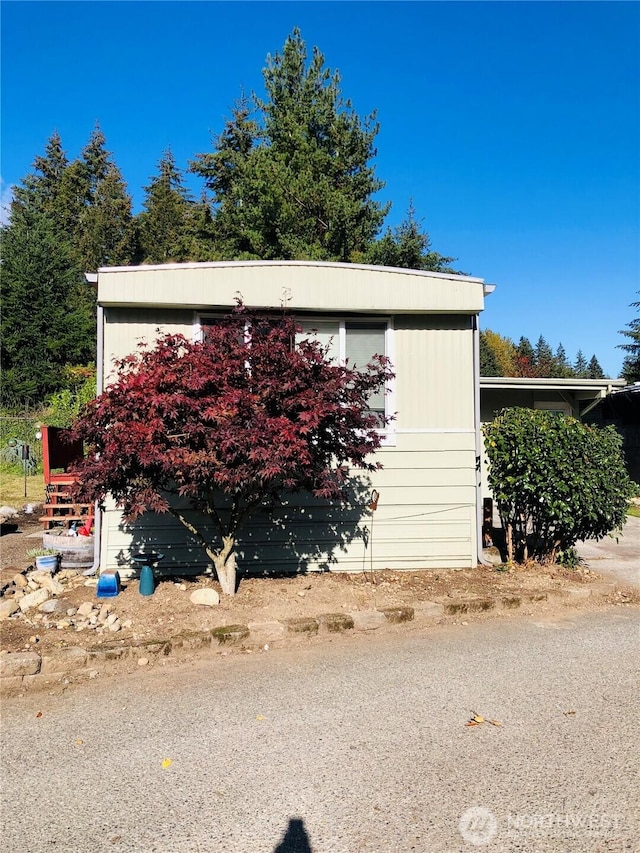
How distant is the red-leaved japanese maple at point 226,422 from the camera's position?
4312mm

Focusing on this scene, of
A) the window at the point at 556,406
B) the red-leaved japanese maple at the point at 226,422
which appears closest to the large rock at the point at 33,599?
the red-leaved japanese maple at the point at 226,422

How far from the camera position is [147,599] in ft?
16.6

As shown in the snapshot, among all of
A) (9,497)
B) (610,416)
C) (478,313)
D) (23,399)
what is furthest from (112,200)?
(478,313)

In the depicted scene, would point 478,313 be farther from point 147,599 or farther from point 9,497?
point 9,497

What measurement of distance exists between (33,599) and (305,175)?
55.0 feet

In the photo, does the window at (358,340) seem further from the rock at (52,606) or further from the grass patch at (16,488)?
the grass patch at (16,488)

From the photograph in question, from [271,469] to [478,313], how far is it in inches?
148

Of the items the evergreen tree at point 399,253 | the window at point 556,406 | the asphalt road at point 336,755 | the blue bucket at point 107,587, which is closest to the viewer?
the asphalt road at point 336,755

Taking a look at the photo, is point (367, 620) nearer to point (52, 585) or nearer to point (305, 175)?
point (52, 585)

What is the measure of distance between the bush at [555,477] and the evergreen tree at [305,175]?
42.8 feet

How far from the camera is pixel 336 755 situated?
2.91 meters

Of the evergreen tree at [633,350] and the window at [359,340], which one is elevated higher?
the evergreen tree at [633,350]

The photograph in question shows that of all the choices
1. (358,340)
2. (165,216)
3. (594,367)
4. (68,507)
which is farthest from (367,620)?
(594,367)

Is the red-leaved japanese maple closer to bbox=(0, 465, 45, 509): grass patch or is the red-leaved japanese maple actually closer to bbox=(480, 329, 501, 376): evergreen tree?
bbox=(0, 465, 45, 509): grass patch
